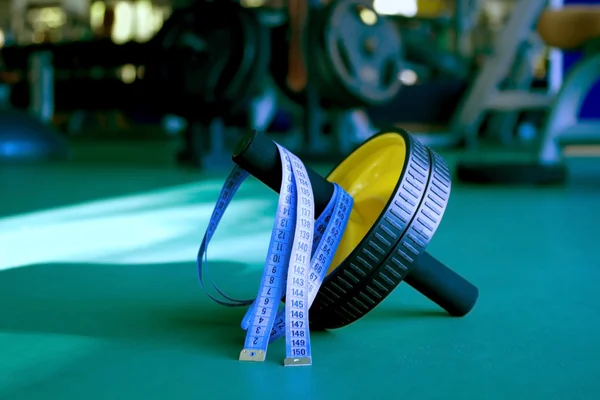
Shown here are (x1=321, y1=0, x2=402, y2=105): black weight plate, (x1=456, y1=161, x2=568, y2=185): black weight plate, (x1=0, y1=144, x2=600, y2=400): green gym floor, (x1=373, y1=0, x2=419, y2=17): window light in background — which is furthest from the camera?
(x1=373, y1=0, x2=419, y2=17): window light in background

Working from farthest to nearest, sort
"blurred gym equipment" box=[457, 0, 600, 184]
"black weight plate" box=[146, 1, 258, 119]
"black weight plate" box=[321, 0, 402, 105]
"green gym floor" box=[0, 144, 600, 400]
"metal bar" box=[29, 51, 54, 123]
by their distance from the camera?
1. "metal bar" box=[29, 51, 54, 123]
2. "black weight plate" box=[321, 0, 402, 105]
3. "black weight plate" box=[146, 1, 258, 119]
4. "blurred gym equipment" box=[457, 0, 600, 184]
5. "green gym floor" box=[0, 144, 600, 400]

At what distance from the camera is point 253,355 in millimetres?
700

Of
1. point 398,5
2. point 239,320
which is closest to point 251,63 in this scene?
point 239,320

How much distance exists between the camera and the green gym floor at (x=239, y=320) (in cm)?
64

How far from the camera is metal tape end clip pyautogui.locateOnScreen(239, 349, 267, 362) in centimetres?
70

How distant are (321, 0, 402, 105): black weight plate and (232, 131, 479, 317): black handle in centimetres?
237

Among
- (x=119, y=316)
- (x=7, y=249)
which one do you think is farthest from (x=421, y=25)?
(x=119, y=316)

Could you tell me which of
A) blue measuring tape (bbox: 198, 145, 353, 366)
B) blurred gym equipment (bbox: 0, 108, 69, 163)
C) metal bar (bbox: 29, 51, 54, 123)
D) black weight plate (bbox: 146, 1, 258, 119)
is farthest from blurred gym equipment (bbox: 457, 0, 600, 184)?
metal bar (bbox: 29, 51, 54, 123)

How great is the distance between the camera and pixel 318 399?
1.97 ft

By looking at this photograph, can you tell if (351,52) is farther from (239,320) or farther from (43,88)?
(43,88)

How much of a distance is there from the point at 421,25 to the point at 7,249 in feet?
16.6

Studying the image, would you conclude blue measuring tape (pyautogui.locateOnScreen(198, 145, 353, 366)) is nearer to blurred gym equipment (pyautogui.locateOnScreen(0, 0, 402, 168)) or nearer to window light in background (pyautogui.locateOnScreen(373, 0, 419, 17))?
blurred gym equipment (pyautogui.locateOnScreen(0, 0, 402, 168))

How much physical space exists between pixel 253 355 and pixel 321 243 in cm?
13

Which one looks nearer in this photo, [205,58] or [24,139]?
[205,58]
